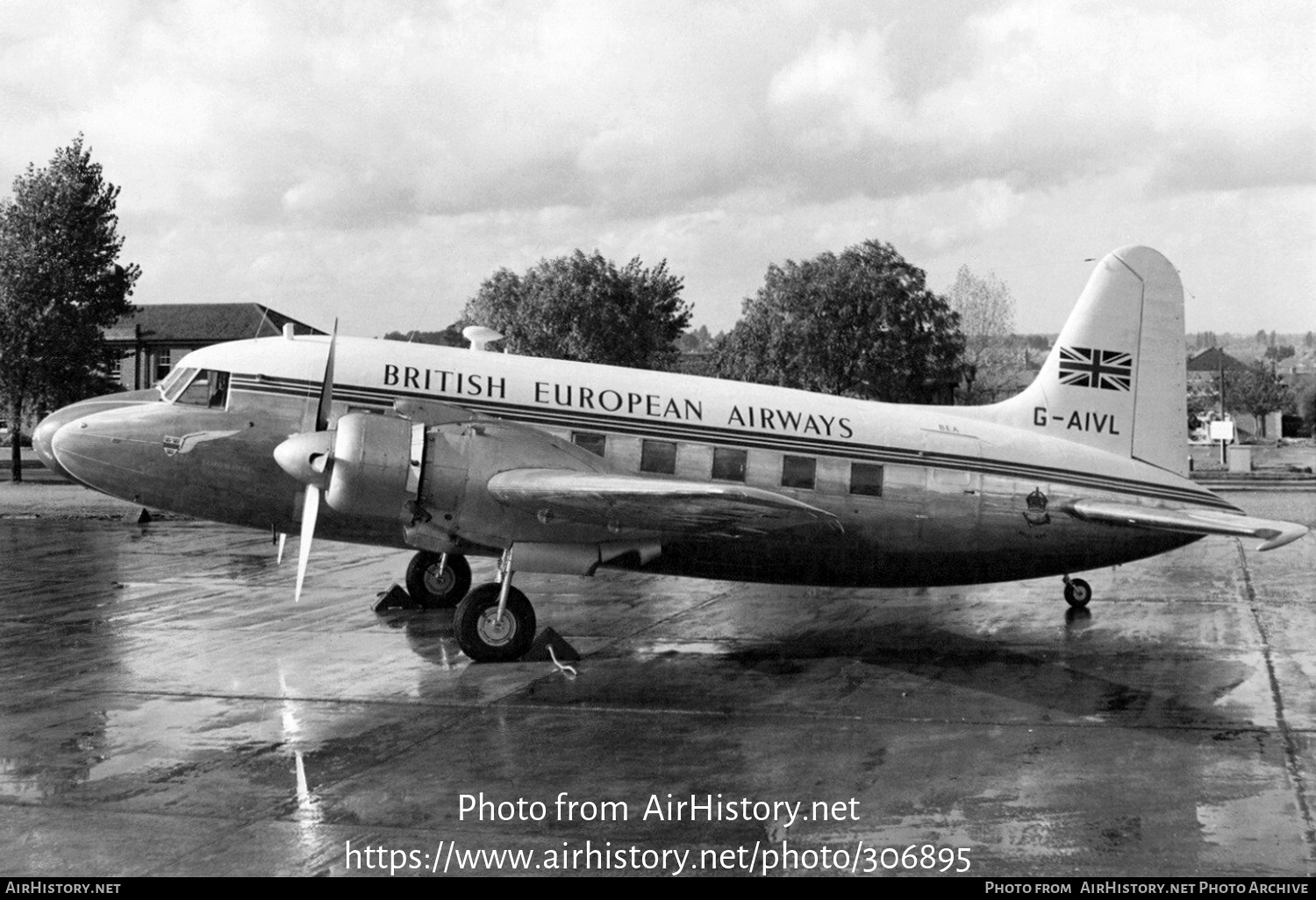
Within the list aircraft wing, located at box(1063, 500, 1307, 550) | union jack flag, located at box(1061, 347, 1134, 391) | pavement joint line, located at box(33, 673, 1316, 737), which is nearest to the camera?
pavement joint line, located at box(33, 673, 1316, 737)

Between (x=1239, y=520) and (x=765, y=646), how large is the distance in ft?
20.1

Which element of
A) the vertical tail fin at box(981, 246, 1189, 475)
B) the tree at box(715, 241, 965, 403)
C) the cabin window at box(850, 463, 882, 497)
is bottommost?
the cabin window at box(850, 463, 882, 497)

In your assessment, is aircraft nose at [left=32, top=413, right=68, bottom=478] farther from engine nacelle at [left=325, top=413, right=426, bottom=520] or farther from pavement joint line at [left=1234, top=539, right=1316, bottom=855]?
pavement joint line at [left=1234, top=539, right=1316, bottom=855]

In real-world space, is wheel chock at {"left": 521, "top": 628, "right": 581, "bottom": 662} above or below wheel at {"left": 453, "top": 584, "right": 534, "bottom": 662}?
below

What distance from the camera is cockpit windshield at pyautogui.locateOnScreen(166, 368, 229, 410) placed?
15734 mm

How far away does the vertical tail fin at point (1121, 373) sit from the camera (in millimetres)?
17531

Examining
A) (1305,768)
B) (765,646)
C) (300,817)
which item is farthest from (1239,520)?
(300,817)

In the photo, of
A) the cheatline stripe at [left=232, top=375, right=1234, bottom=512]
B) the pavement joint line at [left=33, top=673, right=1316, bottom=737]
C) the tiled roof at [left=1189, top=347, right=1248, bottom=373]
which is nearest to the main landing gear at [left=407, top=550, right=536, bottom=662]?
the pavement joint line at [left=33, top=673, right=1316, bottom=737]

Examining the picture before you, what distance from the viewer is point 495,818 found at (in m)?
9.02

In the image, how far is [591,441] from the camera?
1552cm

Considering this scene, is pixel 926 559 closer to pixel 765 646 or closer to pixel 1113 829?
pixel 765 646

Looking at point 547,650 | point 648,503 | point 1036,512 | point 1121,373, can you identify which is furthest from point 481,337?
point 1121,373

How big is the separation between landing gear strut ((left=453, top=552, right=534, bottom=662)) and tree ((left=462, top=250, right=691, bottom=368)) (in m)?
45.5

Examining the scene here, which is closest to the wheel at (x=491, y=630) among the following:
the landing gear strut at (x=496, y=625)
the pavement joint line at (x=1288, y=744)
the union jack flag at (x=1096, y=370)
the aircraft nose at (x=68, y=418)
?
the landing gear strut at (x=496, y=625)
